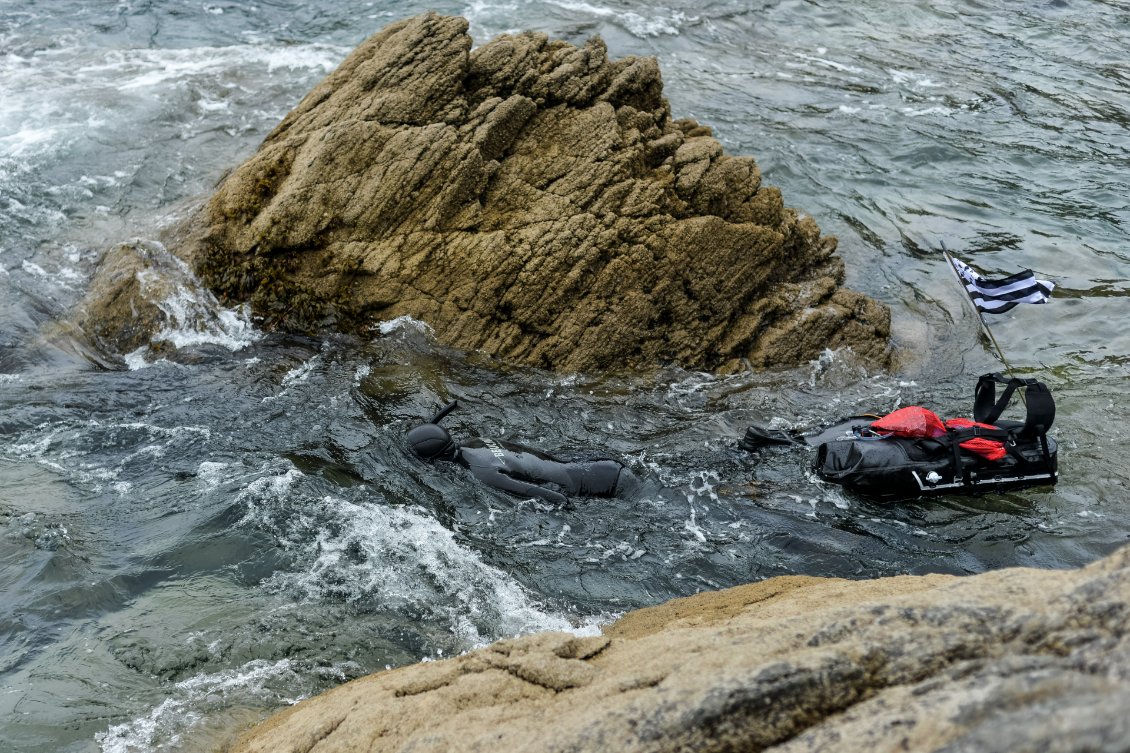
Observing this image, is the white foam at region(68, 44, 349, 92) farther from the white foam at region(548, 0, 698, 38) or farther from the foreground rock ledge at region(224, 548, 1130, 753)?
the foreground rock ledge at region(224, 548, 1130, 753)

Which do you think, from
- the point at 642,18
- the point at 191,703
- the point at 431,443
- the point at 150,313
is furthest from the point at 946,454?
the point at 642,18

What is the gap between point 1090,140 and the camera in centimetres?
1845

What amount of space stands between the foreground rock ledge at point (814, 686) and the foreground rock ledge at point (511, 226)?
21.7 ft

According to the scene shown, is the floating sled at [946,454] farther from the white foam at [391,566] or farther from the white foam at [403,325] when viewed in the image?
the white foam at [403,325]

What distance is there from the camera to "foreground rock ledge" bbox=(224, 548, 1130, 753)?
3168 millimetres

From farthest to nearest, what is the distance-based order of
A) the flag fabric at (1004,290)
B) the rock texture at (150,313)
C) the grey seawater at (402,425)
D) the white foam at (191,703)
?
the rock texture at (150,313), the flag fabric at (1004,290), the grey seawater at (402,425), the white foam at (191,703)

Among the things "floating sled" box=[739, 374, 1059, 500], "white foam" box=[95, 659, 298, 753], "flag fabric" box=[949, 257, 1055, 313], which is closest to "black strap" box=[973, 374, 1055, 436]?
"floating sled" box=[739, 374, 1059, 500]

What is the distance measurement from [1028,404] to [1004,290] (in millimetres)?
2435

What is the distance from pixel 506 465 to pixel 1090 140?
49.9 feet

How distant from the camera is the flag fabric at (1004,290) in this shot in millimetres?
11219

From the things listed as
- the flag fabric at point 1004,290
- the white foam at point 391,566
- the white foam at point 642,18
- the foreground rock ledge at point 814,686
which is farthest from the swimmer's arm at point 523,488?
the white foam at point 642,18

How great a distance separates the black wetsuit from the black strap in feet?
13.0

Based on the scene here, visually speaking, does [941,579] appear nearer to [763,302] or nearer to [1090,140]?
[763,302]

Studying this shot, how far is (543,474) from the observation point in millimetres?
9586
